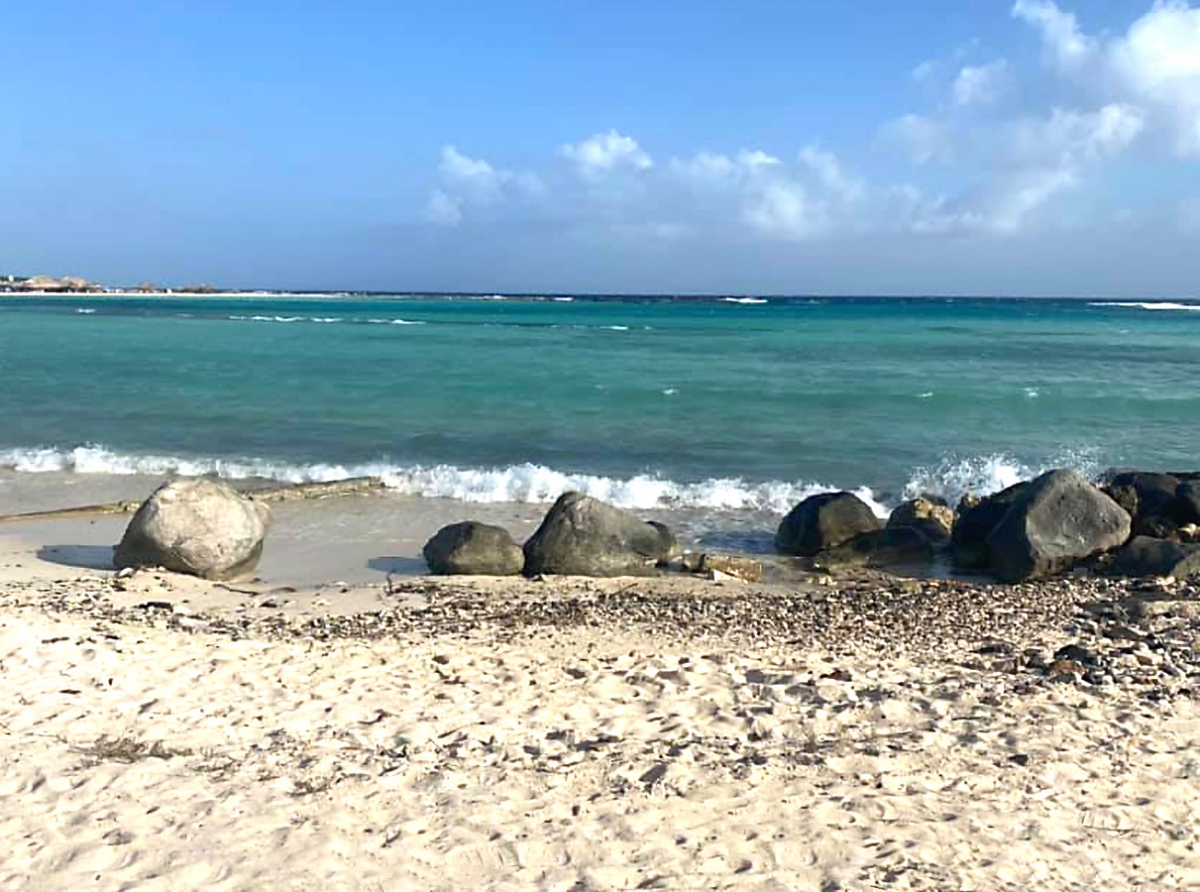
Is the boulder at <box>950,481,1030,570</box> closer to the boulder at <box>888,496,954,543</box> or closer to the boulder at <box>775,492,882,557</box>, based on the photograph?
the boulder at <box>888,496,954,543</box>

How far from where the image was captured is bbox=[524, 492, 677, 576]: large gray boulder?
10359 millimetres

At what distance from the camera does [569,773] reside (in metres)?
5.46

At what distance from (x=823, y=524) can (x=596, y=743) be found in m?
6.04

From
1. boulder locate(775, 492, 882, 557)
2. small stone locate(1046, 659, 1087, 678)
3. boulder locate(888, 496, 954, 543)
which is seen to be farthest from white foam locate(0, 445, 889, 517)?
small stone locate(1046, 659, 1087, 678)

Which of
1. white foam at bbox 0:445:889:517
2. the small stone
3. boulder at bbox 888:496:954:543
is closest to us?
the small stone

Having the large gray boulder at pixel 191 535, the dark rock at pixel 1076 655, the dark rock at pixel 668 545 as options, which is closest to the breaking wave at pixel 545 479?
the dark rock at pixel 668 545

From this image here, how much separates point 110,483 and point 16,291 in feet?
474

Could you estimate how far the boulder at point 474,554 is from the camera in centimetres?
1036

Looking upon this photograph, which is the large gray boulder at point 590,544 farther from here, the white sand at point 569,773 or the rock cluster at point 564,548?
the white sand at point 569,773

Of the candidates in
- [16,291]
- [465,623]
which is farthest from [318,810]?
[16,291]

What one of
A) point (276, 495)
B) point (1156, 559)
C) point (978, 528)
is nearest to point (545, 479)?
point (276, 495)

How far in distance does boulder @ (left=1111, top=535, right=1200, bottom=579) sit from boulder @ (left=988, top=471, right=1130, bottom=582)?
269 millimetres

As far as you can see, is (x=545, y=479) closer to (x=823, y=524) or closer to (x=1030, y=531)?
(x=823, y=524)

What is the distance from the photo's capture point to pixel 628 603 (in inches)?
364
